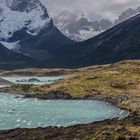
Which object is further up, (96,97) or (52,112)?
Result: (96,97)

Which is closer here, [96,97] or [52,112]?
[52,112]

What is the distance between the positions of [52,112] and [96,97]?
34.9 metres

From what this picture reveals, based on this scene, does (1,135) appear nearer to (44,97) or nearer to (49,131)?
(49,131)

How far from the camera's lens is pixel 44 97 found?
15538 centimetres

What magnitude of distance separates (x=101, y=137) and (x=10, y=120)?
4036cm

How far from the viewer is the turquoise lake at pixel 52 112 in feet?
302

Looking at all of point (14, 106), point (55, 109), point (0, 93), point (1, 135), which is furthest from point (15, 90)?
point (1, 135)

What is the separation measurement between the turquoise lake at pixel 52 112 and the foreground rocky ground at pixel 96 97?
5610 millimetres

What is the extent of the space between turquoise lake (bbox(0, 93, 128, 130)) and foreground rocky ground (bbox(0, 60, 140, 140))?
5.61 metres

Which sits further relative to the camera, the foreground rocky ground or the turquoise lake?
the turquoise lake

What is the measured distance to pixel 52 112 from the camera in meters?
113

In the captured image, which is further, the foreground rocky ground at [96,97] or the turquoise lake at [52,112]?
the turquoise lake at [52,112]

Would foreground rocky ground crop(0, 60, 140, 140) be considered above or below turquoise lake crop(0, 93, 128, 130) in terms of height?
above

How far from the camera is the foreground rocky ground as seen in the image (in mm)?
64625
